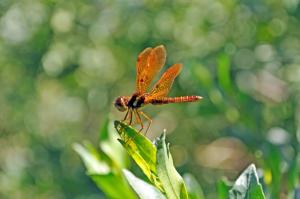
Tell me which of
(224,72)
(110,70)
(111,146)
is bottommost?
(111,146)

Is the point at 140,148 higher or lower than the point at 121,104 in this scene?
lower

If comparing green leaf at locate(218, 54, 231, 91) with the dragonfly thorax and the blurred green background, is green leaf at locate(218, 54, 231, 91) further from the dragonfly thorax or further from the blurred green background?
the dragonfly thorax

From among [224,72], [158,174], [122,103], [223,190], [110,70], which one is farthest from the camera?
[110,70]

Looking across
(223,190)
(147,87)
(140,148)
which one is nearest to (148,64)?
(147,87)

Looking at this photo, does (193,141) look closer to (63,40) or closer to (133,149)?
(63,40)

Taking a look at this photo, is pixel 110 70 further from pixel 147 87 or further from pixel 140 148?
pixel 140 148

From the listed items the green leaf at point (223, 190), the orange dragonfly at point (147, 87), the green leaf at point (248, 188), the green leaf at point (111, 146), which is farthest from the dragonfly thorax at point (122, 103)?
Answer: the green leaf at point (248, 188)

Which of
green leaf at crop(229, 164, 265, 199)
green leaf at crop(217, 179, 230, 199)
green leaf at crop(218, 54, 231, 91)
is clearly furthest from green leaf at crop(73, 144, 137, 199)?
green leaf at crop(218, 54, 231, 91)

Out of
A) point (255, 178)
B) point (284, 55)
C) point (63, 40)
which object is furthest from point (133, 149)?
point (63, 40)
